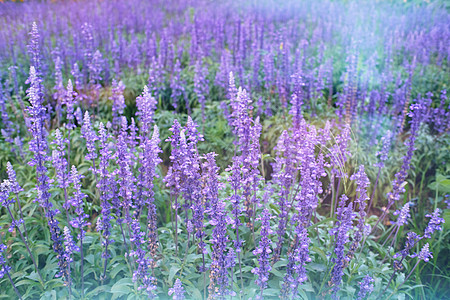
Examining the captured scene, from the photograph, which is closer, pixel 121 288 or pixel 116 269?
pixel 121 288

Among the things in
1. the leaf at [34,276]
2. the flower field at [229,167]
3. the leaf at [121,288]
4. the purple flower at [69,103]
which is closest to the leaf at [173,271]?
the flower field at [229,167]

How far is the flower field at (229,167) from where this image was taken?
3219 millimetres

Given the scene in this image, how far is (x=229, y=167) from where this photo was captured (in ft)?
Result: 10.7

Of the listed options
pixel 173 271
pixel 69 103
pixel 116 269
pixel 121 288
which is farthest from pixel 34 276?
pixel 69 103

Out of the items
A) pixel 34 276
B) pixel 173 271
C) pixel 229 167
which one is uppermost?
pixel 229 167

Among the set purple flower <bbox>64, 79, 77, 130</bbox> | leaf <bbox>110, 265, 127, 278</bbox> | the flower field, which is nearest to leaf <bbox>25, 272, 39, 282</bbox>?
the flower field

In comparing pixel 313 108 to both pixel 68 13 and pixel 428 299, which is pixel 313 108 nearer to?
pixel 428 299

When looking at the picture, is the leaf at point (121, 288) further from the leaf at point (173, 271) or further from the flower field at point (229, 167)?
the leaf at point (173, 271)

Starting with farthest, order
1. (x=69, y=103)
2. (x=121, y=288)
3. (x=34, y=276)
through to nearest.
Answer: (x=69, y=103) → (x=34, y=276) → (x=121, y=288)

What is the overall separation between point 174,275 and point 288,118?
3.93 m

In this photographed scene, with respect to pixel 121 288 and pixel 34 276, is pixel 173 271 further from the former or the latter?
pixel 34 276

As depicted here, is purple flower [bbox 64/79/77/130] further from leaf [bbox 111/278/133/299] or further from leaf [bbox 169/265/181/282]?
leaf [bbox 169/265/181/282]

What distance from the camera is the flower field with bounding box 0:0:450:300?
3.22 m

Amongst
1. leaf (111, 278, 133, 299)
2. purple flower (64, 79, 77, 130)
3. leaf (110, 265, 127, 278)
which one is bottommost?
leaf (110, 265, 127, 278)
